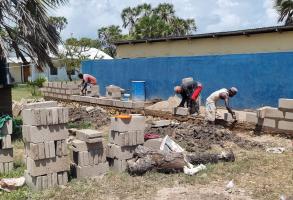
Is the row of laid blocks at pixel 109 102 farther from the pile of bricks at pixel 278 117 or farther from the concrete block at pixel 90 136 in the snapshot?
the concrete block at pixel 90 136

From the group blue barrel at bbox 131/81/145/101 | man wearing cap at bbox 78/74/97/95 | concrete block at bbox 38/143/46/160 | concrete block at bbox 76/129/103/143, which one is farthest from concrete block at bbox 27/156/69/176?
blue barrel at bbox 131/81/145/101

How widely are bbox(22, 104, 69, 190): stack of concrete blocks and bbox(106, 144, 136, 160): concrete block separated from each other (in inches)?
35.9

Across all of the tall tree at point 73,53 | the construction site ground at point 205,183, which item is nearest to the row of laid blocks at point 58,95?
the construction site ground at point 205,183

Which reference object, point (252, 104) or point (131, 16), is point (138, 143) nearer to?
point (252, 104)

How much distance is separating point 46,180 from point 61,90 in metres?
12.6

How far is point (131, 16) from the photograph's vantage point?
147ft

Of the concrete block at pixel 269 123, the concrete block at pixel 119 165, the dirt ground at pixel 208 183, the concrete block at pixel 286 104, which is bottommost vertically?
the dirt ground at pixel 208 183

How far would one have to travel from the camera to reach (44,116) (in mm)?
6434

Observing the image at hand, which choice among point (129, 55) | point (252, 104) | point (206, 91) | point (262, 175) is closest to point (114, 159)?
point (262, 175)

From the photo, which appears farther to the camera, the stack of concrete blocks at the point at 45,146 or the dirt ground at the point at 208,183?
the stack of concrete blocks at the point at 45,146

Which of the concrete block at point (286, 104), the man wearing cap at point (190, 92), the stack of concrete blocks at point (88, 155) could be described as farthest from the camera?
the man wearing cap at point (190, 92)

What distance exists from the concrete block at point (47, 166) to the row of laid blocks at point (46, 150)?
76mm

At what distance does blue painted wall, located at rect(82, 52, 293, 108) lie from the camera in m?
13.3

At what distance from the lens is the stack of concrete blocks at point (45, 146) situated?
20.9 ft
